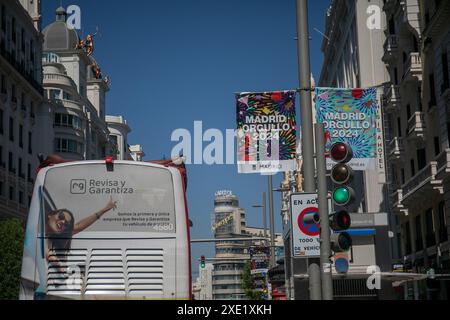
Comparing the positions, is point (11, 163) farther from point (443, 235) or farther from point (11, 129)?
point (443, 235)

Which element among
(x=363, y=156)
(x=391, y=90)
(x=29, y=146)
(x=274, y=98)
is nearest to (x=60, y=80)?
(x=29, y=146)

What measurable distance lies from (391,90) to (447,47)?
1050cm

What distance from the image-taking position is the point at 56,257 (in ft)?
42.1

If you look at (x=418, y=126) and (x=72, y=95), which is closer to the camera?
(x=418, y=126)

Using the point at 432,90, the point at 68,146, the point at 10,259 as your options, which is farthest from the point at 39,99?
the point at 432,90

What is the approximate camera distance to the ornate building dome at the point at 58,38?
8838 centimetres

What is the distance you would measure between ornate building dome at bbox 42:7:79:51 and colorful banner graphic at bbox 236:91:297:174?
243 feet

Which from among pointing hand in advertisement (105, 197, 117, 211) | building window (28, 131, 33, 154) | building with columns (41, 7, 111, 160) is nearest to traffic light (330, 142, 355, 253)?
pointing hand in advertisement (105, 197, 117, 211)

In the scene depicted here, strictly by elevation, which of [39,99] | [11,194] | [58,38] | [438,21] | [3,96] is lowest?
[11,194]

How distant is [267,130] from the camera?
1614 cm

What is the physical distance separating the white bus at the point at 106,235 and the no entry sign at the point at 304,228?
1973 mm

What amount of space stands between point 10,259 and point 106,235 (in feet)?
107

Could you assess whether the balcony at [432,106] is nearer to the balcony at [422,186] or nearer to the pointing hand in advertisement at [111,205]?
the balcony at [422,186]
